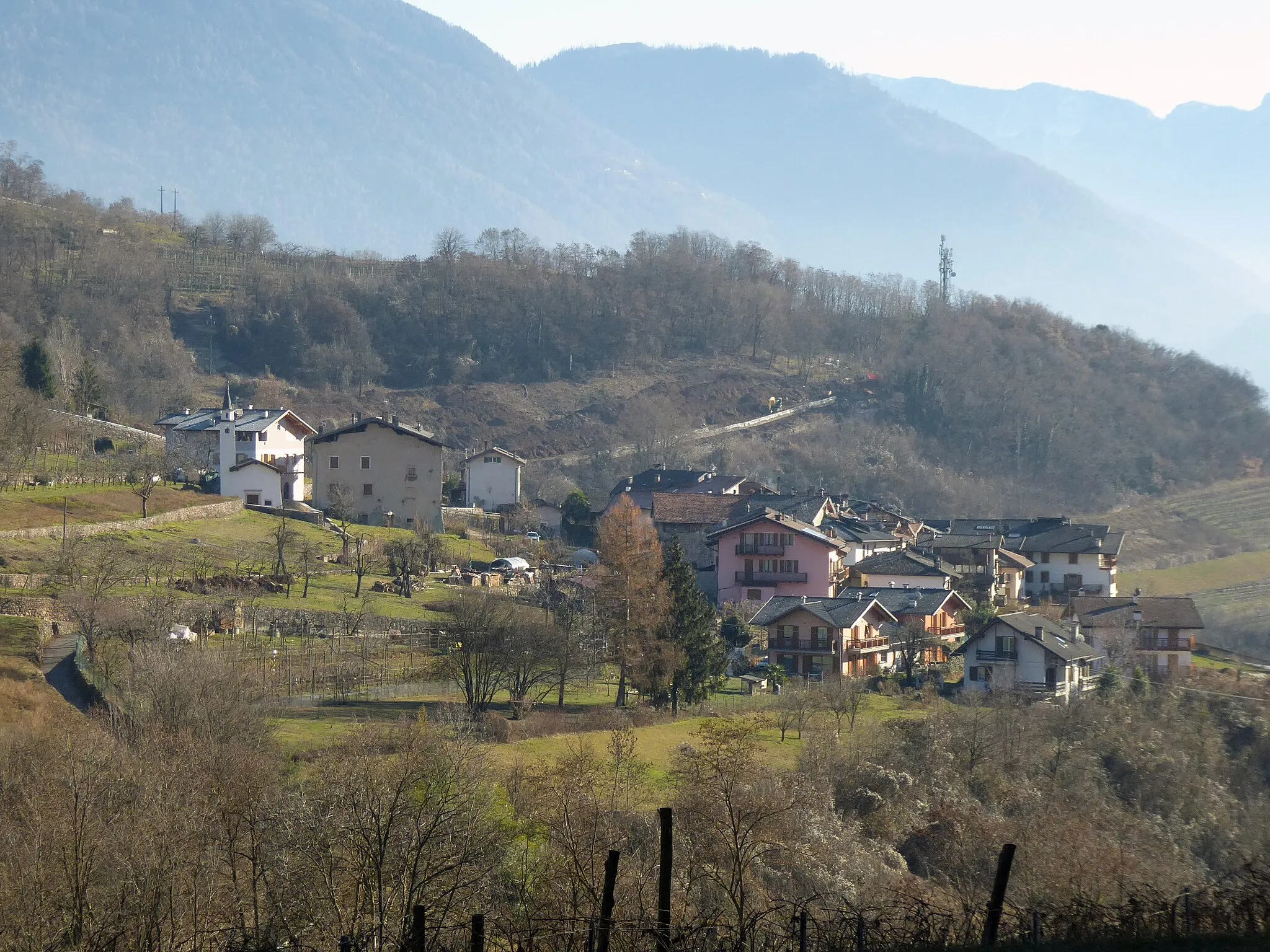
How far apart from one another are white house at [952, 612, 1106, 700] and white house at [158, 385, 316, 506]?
2193cm

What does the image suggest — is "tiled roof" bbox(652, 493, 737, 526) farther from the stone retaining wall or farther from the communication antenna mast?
the communication antenna mast

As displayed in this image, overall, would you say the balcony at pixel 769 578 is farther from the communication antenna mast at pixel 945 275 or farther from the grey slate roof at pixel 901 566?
the communication antenna mast at pixel 945 275

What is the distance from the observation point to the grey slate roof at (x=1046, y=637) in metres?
30.4

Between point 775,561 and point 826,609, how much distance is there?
7146 mm

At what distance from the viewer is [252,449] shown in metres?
45.7

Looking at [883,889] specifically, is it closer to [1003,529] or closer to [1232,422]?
[1003,529]

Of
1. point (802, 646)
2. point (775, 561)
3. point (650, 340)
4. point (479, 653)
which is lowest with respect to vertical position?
point (802, 646)

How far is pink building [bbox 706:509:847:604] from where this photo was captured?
39219mm

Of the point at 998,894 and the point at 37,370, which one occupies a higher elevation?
the point at 37,370

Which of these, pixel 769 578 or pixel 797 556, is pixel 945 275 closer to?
pixel 797 556

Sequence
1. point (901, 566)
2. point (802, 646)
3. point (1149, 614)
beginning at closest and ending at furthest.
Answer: point (802, 646) < point (1149, 614) < point (901, 566)

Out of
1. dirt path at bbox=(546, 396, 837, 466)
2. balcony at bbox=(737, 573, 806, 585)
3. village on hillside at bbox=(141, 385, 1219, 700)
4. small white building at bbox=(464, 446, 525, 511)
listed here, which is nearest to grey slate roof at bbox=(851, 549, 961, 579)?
village on hillside at bbox=(141, 385, 1219, 700)

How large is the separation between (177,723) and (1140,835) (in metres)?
14.5

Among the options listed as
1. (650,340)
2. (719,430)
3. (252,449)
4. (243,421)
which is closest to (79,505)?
(252,449)
